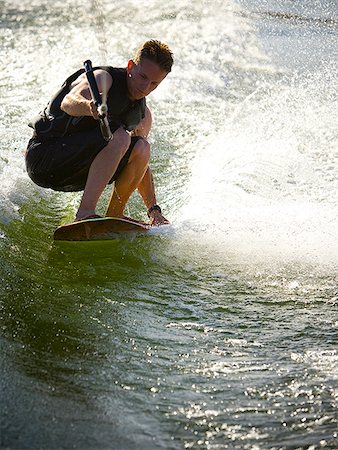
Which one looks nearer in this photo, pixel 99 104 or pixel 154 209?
pixel 99 104

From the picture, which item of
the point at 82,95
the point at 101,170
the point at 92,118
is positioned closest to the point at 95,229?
the point at 101,170

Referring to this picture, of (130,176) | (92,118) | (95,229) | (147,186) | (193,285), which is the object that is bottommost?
(193,285)

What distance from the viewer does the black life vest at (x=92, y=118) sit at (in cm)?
519

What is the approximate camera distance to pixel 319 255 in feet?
17.2

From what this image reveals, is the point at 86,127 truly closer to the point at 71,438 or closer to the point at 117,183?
the point at 117,183

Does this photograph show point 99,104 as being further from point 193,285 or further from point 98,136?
point 193,285

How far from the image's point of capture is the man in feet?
16.8

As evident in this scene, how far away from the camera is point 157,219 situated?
18.7ft

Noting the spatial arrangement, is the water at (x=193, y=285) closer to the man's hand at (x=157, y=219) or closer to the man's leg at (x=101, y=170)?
the man's hand at (x=157, y=219)

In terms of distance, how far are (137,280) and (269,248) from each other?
Answer: 3.38ft

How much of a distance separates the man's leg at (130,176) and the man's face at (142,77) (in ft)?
1.10

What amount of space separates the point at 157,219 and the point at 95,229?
692mm

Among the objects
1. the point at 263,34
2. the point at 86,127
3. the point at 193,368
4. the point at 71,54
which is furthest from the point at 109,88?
→ the point at 263,34

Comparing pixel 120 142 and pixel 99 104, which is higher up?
pixel 99 104
